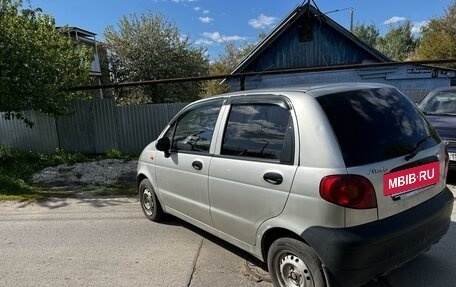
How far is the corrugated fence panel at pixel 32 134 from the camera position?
10.1 m

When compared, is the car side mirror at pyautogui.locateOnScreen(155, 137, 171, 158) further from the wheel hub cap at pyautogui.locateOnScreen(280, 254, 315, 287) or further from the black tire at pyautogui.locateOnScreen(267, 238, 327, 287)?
the wheel hub cap at pyautogui.locateOnScreen(280, 254, 315, 287)

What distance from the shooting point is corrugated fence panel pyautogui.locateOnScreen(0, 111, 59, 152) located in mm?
10094

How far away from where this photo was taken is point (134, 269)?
3686mm

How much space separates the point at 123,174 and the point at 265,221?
5584 millimetres

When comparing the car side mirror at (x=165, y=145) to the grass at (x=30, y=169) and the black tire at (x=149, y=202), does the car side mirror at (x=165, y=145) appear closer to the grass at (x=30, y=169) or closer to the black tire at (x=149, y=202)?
the black tire at (x=149, y=202)

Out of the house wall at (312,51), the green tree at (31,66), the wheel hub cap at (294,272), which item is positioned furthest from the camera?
the house wall at (312,51)

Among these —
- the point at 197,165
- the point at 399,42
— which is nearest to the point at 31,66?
the point at 197,165

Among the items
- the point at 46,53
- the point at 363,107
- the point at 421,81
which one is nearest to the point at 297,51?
the point at 421,81

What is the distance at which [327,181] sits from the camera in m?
2.49

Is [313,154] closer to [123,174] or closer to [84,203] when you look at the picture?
[84,203]

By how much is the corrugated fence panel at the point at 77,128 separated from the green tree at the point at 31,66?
0.57 meters

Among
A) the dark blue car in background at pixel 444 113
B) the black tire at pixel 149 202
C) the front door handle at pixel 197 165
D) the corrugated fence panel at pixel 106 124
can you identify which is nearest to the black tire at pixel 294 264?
the front door handle at pixel 197 165

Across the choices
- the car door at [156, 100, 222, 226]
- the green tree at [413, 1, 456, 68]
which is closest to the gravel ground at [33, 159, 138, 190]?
the car door at [156, 100, 222, 226]

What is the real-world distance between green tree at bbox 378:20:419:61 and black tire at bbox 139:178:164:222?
47.6m
